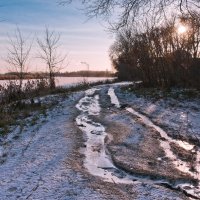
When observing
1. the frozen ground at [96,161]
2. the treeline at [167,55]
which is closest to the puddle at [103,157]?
the frozen ground at [96,161]

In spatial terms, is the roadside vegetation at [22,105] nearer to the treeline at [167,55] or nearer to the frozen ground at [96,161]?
the frozen ground at [96,161]

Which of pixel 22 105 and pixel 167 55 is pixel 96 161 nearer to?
pixel 22 105

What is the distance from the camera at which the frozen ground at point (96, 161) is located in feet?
18.3

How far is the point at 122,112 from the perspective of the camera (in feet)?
46.5

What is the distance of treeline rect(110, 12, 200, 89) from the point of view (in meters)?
20.6

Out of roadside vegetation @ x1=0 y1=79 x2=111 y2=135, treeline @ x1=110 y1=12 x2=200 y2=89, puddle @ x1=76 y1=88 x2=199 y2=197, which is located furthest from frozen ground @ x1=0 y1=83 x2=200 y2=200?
treeline @ x1=110 y1=12 x2=200 y2=89

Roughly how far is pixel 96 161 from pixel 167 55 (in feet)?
53.6

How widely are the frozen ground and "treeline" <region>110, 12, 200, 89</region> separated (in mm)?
9162

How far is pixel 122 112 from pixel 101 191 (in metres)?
8.70

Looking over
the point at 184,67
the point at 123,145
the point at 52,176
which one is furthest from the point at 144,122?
the point at 184,67

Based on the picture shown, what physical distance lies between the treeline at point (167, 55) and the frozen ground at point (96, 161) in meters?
9.16

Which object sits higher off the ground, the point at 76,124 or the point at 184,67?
the point at 184,67

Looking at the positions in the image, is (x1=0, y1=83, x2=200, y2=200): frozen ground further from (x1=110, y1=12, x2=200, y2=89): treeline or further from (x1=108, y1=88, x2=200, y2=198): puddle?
(x1=110, y1=12, x2=200, y2=89): treeline

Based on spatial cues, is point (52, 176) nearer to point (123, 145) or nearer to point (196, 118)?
point (123, 145)
